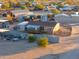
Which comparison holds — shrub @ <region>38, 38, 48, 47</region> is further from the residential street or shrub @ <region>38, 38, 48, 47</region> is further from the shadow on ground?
the shadow on ground

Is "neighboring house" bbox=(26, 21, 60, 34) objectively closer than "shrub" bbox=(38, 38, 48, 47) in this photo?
No

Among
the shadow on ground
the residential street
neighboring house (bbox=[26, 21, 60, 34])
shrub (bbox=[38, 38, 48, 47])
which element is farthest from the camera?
neighboring house (bbox=[26, 21, 60, 34])

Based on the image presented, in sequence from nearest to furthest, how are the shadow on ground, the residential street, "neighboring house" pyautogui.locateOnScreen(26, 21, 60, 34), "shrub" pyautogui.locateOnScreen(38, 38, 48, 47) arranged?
the residential street, the shadow on ground, "shrub" pyautogui.locateOnScreen(38, 38, 48, 47), "neighboring house" pyautogui.locateOnScreen(26, 21, 60, 34)

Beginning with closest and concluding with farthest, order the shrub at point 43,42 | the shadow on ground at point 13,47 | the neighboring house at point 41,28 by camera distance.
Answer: the shadow on ground at point 13,47
the shrub at point 43,42
the neighboring house at point 41,28

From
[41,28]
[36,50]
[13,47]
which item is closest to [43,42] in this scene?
[36,50]

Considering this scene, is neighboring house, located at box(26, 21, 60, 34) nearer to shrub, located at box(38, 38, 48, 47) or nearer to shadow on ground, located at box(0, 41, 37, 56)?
shadow on ground, located at box(0, 41, 37, 56)

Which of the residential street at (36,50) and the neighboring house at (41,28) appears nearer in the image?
the residential street at (36,50)

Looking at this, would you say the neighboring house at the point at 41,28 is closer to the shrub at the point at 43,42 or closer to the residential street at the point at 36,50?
the residential street at the point at 36,50

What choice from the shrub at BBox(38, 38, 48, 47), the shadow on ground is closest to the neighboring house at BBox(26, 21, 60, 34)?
the shadow on ground

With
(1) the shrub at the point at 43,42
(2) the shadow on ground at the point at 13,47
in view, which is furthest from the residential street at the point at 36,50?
(1) the shrub at the point at 43,42

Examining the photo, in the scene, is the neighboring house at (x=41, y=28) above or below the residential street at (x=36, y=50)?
above

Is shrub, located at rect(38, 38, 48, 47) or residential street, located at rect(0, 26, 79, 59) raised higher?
shrub, located at rect(38, 38, 48, 47)

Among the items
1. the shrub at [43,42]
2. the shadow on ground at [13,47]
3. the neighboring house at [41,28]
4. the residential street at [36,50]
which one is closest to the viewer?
the residential street at [36,50]
